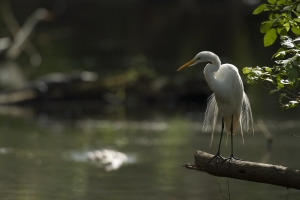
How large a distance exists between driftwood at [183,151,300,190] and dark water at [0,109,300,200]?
3.82m

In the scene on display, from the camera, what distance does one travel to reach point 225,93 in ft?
29.8

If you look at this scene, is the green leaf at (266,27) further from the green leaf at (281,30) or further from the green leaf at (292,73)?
the green leaf at (292,73)

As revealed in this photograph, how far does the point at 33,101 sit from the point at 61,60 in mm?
11274

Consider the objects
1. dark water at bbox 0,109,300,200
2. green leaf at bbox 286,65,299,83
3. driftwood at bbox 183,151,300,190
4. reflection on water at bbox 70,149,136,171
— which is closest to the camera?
green leaf at bbox 286,65,299,83

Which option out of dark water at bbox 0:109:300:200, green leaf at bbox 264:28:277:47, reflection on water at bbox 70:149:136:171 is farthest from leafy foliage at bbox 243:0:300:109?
reflection on water at bbox 70:149:136:171

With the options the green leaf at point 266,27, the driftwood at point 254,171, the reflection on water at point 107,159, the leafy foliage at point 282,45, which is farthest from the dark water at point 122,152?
the green leaf at point 266,27

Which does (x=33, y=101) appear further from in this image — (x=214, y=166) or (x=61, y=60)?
(x=214, y=166)

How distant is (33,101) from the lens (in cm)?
2455

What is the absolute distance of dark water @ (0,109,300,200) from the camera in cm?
1220

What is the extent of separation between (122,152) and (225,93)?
7401mm

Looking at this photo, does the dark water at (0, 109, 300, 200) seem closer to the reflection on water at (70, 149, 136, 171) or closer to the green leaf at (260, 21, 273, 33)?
the reflection on water at (70, 149, 136, 171)

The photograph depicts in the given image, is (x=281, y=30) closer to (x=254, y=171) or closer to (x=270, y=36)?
(x=270, y=36)

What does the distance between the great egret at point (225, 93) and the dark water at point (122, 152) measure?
2.38 metres

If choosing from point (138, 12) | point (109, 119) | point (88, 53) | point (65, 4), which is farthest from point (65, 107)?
point (65, 4)
